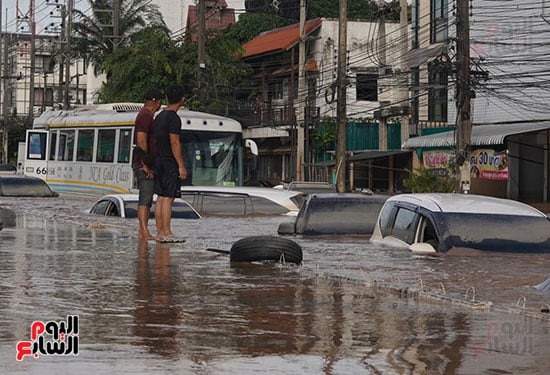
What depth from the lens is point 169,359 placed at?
21.0ft

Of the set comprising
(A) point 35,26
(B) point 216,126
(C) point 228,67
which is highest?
(A) point 35,26

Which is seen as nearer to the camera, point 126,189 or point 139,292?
point 139,292

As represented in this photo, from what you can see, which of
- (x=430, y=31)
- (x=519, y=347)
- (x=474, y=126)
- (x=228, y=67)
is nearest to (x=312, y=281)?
(x=519, y=347)

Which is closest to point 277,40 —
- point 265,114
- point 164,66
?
point 265,114

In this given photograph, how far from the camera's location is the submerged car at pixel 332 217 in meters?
17.2

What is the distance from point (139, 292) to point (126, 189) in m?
25.3

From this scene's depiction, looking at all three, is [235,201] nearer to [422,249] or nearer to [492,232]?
[422,249]

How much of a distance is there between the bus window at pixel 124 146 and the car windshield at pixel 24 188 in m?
2.87

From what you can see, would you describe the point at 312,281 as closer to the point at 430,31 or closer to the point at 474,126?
the point at 474,126

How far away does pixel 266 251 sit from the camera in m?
12.2

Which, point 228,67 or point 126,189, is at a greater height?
point 228,67

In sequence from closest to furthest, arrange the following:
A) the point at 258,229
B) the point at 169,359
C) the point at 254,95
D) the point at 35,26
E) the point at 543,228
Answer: the point at 169,359, the point at 543,228, the point at 258,229, the point at 254,95, the point at 35,26

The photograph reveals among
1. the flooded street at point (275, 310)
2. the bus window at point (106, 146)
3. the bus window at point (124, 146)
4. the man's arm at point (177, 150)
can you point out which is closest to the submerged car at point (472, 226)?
the flooded street at point (275, 310)

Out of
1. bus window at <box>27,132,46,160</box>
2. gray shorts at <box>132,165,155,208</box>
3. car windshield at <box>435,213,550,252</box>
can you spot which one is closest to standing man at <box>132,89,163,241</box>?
gray shorts at <box>132,165,155,208</box>
